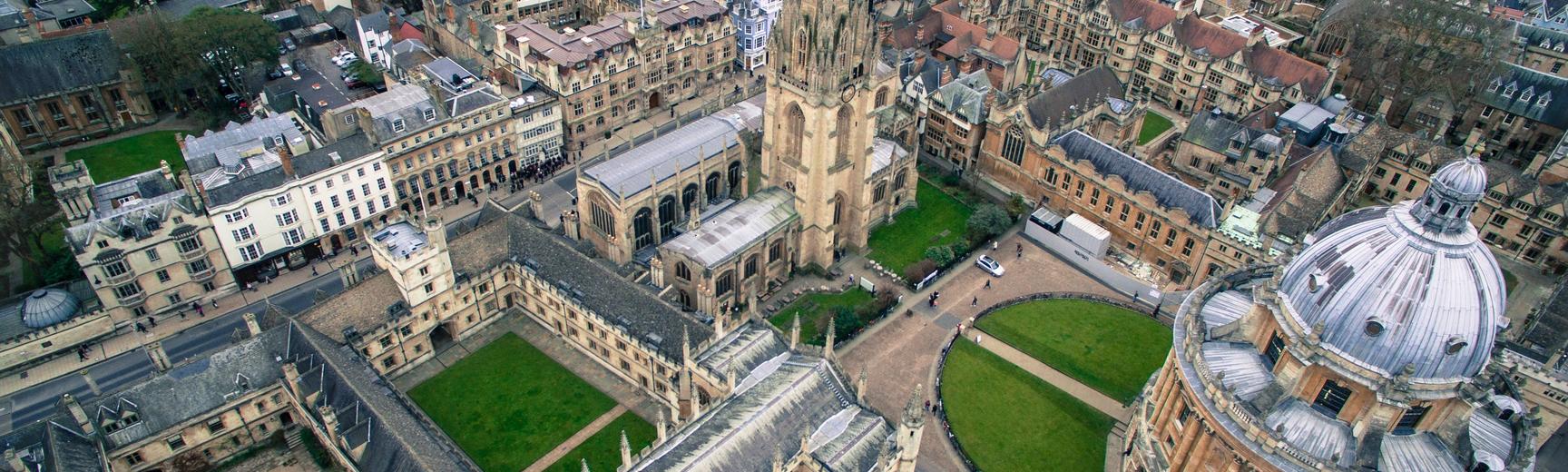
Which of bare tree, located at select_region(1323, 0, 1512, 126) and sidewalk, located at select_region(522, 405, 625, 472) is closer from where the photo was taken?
sidewalk, located at select_region(522, 405, 625, 472)

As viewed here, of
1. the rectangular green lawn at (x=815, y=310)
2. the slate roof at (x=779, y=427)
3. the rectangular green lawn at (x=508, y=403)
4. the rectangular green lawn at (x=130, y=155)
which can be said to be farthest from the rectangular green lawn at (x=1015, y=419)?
the rectangular green lawn at (x=130, y=155)

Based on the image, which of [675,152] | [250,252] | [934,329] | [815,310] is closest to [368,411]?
[250,252]

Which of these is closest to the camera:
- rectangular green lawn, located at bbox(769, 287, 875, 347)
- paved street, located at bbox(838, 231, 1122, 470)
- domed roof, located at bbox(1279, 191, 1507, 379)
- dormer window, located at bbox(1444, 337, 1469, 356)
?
dormer window, located at bbox(1444, 337, 1469, 356)

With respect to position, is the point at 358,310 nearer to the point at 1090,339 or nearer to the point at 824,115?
the point at 824,115

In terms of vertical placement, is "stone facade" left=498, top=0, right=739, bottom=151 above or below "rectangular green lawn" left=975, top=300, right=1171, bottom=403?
above

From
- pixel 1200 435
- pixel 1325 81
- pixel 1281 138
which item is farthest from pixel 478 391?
pixel 1325 81

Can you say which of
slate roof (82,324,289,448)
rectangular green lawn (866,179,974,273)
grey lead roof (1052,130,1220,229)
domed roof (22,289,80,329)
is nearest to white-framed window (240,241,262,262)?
domed roof (22,289,80,329)

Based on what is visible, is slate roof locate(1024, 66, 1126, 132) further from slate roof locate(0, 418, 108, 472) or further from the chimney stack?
slate roof locate(0, 418, 108, 472)

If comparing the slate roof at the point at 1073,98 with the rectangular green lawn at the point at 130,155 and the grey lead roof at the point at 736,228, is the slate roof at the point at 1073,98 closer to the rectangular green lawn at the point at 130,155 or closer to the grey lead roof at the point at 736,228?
the grey lead roof at the point at 736,228
